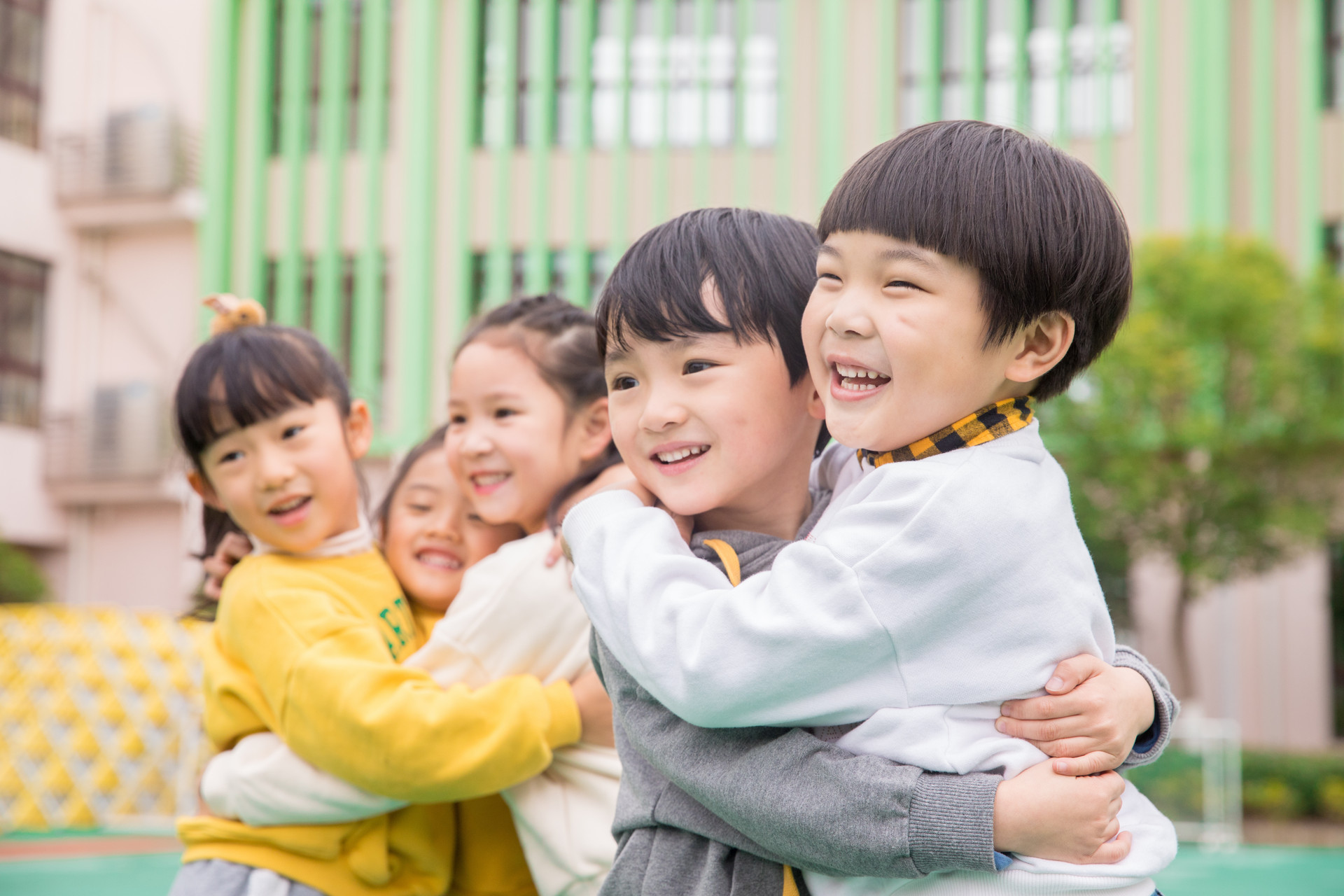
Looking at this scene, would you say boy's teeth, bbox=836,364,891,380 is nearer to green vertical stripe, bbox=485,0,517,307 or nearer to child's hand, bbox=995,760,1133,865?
child's hand, bbox=995,760,1133,865

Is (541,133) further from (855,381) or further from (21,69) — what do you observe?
(855,381)

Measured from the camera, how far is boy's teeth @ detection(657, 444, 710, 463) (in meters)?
1.71

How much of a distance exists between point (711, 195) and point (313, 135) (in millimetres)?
5511

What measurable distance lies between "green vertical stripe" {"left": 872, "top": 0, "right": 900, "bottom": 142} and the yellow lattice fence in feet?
34.0

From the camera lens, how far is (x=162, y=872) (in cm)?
962

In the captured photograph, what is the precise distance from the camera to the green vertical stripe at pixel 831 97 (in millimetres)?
16906

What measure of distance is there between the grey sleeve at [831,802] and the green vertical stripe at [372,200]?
52.9 ft

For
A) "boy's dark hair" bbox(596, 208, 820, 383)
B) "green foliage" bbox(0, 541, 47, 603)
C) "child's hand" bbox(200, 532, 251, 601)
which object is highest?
"boy's dark hair" bbox(596, 208, 820, 383)

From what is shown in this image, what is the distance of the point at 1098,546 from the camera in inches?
565

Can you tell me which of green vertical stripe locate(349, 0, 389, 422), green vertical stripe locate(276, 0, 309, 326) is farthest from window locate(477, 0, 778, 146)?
green vertical stripe locate(276, 0, 309, 326)

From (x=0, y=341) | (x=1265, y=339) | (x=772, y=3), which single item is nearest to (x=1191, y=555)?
(x=1265, y=339)

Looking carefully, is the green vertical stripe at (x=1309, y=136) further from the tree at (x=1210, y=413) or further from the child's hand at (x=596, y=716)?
the child's hand at (x=596, y=716)

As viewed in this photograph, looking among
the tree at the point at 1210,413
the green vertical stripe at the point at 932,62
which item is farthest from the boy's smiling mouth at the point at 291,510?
the green vertical stripe at the point at 932,62

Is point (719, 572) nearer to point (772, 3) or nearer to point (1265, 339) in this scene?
point (1265, 339)
